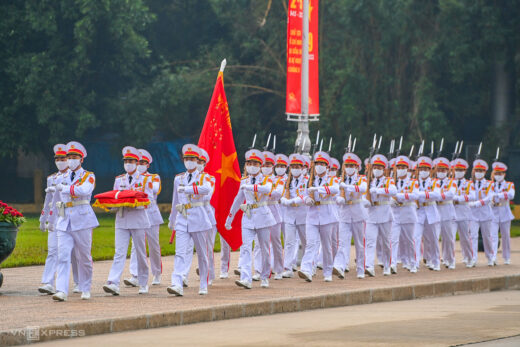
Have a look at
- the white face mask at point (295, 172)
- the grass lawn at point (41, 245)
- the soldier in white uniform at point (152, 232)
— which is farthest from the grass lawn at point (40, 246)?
the white face mask at point (295, 172)

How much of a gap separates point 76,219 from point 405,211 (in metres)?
7.28

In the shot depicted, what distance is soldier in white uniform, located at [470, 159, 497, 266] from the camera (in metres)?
21.8

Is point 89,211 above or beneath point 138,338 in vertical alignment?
above

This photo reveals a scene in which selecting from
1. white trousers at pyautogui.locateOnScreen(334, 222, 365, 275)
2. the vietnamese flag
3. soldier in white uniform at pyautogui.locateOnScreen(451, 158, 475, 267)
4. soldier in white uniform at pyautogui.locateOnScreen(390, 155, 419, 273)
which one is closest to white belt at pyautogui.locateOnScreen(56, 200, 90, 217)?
the vietnamese flag

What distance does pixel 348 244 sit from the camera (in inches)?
754

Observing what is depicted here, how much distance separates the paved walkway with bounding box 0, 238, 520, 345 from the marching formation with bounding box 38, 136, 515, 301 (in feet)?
0.98

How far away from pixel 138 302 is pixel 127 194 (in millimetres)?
1694

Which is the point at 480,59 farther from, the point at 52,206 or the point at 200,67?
the point at 52,206

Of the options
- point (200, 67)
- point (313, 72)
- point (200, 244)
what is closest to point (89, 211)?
point (200, 244)

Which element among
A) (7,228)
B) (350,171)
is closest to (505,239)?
(350,171)

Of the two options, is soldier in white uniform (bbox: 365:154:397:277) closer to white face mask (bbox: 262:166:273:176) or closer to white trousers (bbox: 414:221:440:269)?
white trousers (bbox: 414:221:440:269)

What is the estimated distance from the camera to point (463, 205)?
21.9 m

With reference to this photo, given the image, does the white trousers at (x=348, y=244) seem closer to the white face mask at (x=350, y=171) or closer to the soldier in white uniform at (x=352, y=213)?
the soldier in white uniform at (x=352, y=213)

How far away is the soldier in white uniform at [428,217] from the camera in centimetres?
2062
